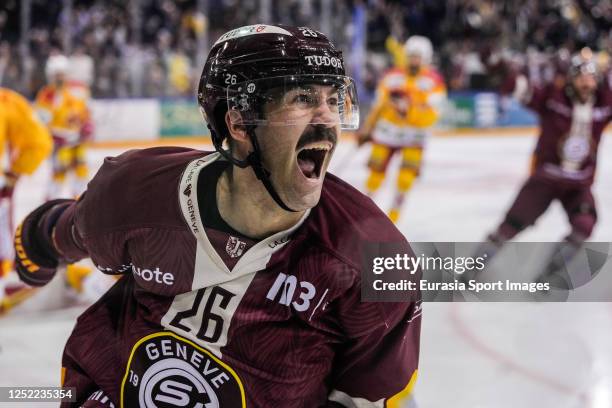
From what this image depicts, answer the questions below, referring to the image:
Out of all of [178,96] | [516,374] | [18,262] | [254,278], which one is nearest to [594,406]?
[516,374]

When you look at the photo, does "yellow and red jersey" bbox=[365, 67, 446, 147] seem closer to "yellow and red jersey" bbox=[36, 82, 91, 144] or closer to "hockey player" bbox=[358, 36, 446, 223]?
"hockey player" bbox=[358, 36, 446, 223]

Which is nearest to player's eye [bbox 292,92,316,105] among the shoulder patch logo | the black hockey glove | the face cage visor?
the face cage visor

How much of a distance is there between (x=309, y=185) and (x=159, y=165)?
34 cm

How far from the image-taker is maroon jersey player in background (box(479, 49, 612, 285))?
4.28 m

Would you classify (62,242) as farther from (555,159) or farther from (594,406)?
(555,159)

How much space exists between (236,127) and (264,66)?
14 centimetres

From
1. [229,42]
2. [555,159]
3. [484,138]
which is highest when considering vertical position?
[229,42]

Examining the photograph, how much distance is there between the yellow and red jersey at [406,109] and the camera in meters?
6.19

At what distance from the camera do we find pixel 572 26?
48.5 ft

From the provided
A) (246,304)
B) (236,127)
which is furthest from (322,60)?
(246,304)

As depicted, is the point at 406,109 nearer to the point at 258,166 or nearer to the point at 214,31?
the point at 258,166

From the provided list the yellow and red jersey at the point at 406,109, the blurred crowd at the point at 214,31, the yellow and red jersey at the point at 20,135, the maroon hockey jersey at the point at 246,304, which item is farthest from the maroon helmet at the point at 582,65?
the blurred crowd at the point at 214,31

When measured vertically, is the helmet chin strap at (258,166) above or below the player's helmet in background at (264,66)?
below

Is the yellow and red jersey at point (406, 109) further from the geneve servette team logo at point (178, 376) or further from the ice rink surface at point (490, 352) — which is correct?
the geneve servette team logo at point (178, 376)
